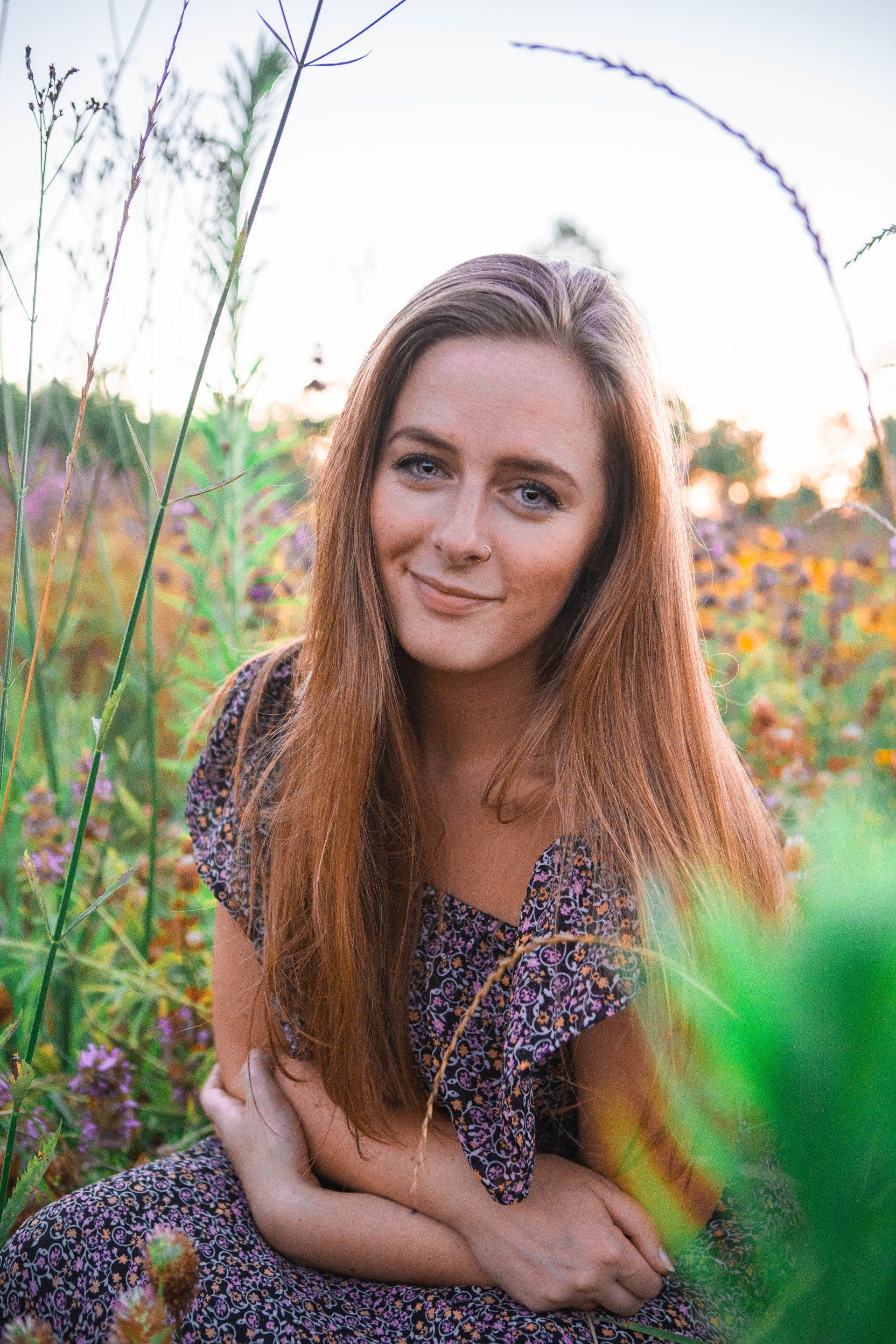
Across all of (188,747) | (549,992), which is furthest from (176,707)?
(549,992)

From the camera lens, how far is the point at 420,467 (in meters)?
1.32

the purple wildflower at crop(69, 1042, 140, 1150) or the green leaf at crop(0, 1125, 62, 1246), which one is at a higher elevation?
the green leaf at crop(0, 1125, 62, 1246)

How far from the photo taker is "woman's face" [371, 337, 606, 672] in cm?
124

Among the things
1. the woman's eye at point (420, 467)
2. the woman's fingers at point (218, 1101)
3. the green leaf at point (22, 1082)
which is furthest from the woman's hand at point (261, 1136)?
the woman's eye at point (420, 467)

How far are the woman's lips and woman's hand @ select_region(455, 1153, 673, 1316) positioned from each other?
729 mm

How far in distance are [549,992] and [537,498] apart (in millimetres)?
618

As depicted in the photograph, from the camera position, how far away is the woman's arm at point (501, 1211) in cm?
112

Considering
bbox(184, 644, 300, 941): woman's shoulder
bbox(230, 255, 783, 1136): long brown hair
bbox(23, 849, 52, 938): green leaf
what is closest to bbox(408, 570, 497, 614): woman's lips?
bbox(230, 255, 783, 1136): long brown hair

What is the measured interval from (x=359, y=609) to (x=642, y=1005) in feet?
2.17

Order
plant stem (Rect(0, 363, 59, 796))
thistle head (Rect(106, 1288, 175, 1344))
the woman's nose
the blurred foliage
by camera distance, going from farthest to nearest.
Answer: the woman's nose
plant stem (Rect(0, 363, 59, 796))
thistle head (Rect(106, 1288, 175, 1344))
the blurred foliage

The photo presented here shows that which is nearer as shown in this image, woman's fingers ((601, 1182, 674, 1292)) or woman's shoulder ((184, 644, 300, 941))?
woman's fingers ((601, 1182, 674, 1292))

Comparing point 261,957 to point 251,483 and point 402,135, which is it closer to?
point 251,483

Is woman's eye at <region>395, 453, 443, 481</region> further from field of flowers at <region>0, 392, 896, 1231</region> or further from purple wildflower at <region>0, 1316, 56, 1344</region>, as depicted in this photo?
purple wildflower at <region>0, 1316, 56, 1344</region>

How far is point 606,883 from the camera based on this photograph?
48.6 inches
